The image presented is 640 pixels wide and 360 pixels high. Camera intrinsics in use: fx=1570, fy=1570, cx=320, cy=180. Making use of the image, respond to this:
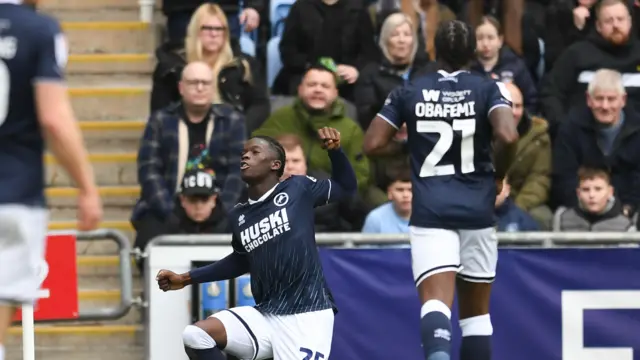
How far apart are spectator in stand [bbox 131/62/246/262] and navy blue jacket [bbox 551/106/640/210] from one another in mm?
2316

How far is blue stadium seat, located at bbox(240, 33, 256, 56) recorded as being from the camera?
1259 centimetres

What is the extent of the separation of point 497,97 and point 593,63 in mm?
3765

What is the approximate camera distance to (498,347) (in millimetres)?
10180

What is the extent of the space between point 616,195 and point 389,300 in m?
2.12

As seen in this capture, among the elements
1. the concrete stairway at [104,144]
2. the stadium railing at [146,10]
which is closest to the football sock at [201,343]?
the concrete stairway at [104,144]

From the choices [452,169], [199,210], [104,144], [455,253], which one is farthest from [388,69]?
[455,253]

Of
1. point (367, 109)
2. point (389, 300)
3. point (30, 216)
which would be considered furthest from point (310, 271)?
point (367, 109)

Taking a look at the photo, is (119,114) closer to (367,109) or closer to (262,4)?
(262,4)

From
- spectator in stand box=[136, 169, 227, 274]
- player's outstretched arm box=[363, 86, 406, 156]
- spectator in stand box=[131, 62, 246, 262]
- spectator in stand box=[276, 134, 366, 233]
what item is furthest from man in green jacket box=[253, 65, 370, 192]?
player's outstretched arm box=[363, 86, 406, 156]

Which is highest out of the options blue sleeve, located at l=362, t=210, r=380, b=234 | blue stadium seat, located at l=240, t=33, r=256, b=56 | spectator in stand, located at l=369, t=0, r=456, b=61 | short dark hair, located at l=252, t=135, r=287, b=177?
spectator in stand, located at l=369, t=0, r=456, b=61

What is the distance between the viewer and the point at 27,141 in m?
5.93

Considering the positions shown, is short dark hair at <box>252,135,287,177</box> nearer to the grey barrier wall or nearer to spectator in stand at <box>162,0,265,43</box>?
the grey barrier wall

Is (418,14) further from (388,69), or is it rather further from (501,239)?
(501,239)

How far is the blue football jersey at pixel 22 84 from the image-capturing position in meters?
5.81
